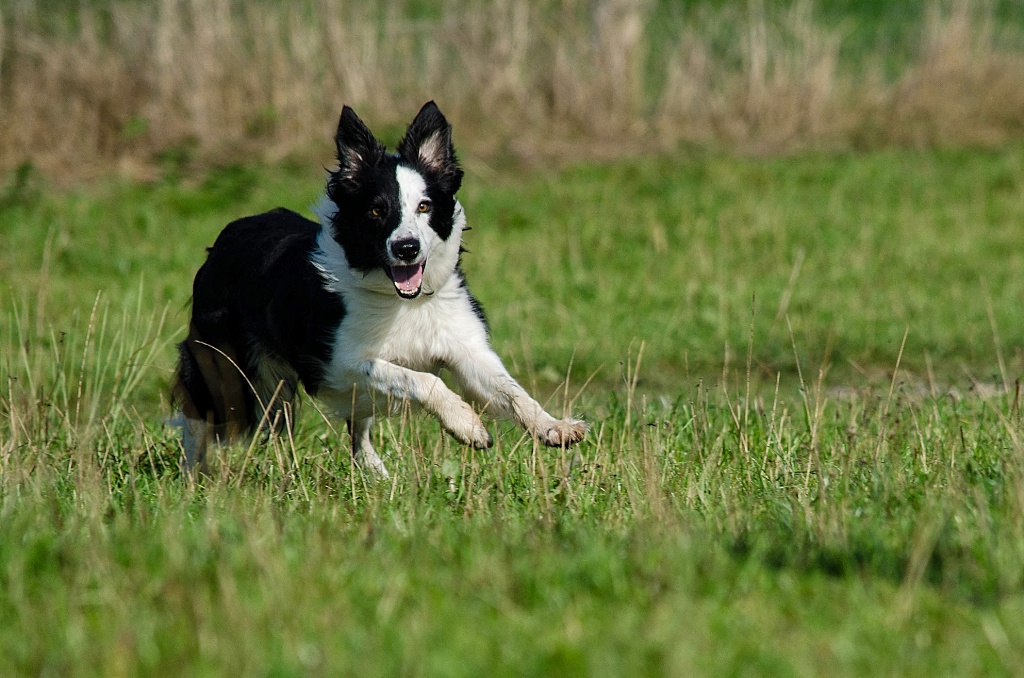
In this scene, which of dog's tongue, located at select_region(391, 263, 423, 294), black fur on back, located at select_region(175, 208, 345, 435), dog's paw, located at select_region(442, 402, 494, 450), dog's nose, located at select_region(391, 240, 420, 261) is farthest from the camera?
black fur on back, located at select_region(175, 208, 345, 435)

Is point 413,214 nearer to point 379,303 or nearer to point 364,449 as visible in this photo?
point 379,303

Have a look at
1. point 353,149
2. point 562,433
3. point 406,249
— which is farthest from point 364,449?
point 353,149

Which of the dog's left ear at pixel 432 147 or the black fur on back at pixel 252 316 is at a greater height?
the dog's left ear at pixel 432 147

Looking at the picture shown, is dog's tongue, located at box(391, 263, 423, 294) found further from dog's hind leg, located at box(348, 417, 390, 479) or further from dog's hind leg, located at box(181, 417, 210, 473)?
dog's hind leg, located at box(181, 417, 210, 473)

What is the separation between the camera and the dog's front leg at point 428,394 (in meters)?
4.99

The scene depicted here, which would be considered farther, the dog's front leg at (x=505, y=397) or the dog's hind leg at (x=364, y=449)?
the dog's hind leg at (x=364, y=449)

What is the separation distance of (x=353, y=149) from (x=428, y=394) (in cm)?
116

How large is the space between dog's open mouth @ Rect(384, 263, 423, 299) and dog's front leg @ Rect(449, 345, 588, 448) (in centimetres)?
36

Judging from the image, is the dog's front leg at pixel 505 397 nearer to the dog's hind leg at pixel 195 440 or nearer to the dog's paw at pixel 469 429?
the dog's paw at pixel 469 429

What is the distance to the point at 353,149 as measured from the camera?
5531 millimetres

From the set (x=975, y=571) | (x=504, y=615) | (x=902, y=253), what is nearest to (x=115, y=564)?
(x=504, y=615)

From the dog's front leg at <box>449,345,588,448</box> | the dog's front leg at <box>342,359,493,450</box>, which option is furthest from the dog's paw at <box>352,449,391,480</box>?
the dog's front leg at <box>449,345,588,448</box>

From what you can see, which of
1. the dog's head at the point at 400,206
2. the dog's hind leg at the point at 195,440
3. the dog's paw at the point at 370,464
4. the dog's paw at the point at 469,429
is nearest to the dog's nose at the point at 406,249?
the dog's head at the point at 400,206

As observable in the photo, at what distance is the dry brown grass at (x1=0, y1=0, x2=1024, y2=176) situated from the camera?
489 inches
